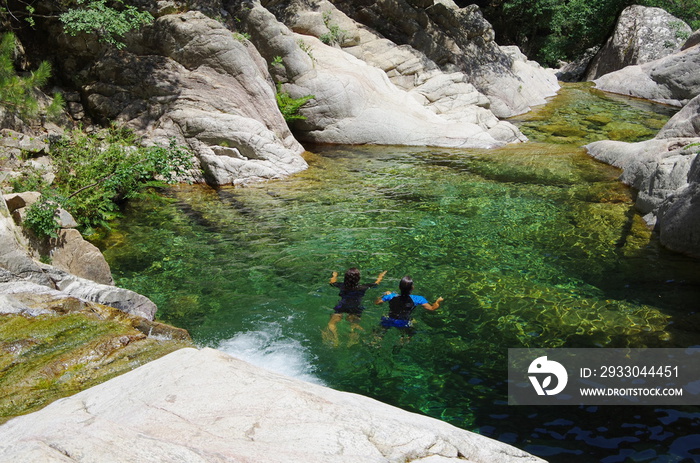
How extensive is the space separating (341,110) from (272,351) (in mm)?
13717

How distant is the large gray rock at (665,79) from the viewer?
25.5 m

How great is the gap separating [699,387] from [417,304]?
3.59 metres

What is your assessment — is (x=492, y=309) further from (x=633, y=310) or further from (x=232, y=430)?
(x=232, y=430)

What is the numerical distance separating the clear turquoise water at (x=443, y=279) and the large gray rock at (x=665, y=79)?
1425 cm

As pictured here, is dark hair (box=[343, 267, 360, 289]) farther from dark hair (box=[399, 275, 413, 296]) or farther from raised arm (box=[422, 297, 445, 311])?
raised arm (box=[422, 297, 445, 311])

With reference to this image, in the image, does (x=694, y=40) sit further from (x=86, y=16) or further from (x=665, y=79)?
(x=86, y=16)

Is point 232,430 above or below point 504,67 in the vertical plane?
below

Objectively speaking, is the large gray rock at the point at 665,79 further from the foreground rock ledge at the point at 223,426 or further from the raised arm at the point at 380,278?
the foreground rock ledge at the point at 223,426

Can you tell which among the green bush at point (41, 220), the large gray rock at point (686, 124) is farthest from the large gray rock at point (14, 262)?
the large gray rock at point (686, 124)

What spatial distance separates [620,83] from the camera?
29406 mm

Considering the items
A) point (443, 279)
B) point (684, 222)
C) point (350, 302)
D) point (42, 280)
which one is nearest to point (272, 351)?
point (350, 302)

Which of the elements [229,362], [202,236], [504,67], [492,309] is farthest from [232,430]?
[504,67]

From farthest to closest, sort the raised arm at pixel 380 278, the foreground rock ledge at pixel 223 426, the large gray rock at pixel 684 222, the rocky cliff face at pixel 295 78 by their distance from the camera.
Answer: the rocky cliff face at pixel 295 78 < the large gray rock at pixel 684 222 < the raised arm at pixel 380 278 < the foreground rock ledge at pixel 223 426

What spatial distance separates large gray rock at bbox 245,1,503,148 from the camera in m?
19.0
